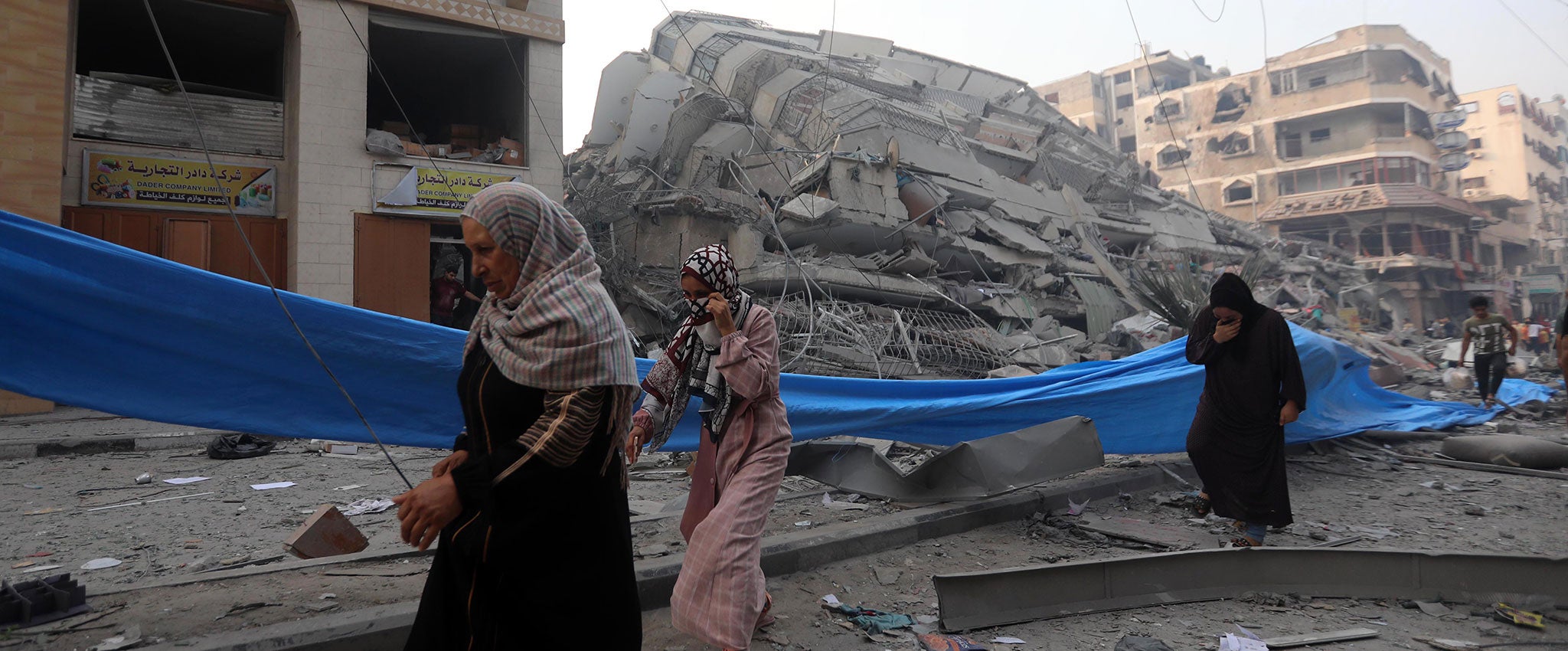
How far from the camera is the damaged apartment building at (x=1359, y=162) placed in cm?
3297

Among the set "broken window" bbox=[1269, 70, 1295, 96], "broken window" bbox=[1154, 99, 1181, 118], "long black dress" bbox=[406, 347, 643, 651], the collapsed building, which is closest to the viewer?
"long black dress" bbox=[406, 347, 643, 651]

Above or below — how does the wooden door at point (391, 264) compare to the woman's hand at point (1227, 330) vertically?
above

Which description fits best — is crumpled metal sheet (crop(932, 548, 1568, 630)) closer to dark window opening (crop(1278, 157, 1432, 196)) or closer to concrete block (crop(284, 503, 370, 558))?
concrete block (crop(284, 503, 370, 558))

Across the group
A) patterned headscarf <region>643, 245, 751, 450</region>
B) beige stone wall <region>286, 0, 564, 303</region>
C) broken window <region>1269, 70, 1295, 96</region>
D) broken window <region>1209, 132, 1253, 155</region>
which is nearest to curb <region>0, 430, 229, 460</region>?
beige stone wall <region>286, 0, 564, 303</region>

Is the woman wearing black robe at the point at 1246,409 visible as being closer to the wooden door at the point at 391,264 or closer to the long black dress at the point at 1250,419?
the long black dress at the point at 1250,419

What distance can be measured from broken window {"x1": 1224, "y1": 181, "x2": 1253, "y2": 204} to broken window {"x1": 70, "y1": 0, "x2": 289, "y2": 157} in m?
42.9

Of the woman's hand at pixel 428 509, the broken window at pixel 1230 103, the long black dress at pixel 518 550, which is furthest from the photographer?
the broken window at pixel 1230 103

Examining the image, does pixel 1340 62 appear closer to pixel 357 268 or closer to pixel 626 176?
pixel 626 176

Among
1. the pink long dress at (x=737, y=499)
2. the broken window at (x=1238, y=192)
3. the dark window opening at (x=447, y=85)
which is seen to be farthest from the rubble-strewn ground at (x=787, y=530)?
the broken window at (x=1238, y=192)

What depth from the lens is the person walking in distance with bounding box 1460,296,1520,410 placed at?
27.5ft

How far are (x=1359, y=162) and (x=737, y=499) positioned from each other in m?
44.4

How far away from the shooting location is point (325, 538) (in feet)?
9.75

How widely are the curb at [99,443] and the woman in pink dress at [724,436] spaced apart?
4.75m

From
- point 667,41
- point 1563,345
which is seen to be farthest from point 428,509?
point 667,41
